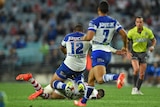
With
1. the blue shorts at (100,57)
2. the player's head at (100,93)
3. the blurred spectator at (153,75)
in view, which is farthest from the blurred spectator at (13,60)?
the blue shorts at (100,57)

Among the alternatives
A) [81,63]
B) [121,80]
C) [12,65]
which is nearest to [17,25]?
[12,65]

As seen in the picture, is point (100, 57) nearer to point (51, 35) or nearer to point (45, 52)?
point (45, 52)

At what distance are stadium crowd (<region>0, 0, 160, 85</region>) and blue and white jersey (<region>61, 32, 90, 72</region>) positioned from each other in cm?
1549

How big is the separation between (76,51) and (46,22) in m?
22.8

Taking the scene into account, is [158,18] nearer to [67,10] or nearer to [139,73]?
[67,10]

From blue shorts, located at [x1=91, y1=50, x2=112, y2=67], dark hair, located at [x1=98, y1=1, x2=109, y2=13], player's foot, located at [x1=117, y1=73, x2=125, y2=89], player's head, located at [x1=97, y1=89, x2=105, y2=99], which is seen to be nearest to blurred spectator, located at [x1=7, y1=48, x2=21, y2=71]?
player's head, located at [x1=97, y1=89, x2=105, y2=99]

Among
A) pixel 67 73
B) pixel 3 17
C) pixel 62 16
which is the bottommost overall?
pixel 67 73

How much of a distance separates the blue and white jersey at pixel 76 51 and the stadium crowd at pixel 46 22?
610 inches

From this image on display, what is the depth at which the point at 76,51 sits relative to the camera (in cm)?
1712

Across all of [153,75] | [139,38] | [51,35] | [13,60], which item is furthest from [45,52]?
[139,38]

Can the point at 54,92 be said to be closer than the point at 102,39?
No

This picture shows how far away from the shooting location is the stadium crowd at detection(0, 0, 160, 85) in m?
35.3

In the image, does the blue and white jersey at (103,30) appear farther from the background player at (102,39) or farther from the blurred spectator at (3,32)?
the blurred spectator at (3,32)

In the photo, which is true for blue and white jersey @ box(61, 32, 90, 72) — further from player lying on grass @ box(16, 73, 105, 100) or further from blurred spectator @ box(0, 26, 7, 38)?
blurred spectator @ box(0, 26, 7, 38)
